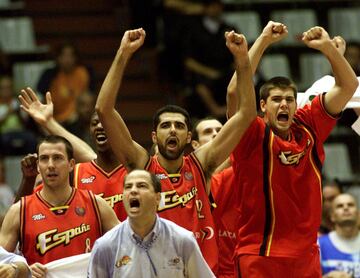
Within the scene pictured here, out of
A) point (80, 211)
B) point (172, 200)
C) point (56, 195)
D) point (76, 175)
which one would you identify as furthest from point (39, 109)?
point (172, 200)

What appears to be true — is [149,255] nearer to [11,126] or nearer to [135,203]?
[135,203]

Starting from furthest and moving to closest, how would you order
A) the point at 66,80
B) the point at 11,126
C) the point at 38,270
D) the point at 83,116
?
the point at 66,80, the point at 11,126, the point at 83,116, the point at 38,270

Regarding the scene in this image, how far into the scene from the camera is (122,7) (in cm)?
1692

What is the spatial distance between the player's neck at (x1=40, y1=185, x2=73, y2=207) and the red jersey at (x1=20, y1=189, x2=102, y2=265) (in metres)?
0.03

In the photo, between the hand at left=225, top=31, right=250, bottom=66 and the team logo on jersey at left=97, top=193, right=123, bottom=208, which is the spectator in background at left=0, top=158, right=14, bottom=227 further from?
the hand at left=225, top=31, right=250, bottom=66

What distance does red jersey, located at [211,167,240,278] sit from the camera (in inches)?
403

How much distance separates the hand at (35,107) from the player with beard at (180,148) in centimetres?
122

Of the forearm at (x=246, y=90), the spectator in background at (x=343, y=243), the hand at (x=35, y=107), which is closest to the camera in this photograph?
the forearm at (x=246, y=90)

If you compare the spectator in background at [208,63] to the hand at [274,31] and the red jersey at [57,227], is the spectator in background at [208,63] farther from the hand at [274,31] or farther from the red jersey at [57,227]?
the red jersey at [57,227]

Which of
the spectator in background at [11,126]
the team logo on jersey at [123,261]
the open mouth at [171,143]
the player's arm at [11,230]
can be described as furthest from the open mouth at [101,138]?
the spectator in background at [11,126]

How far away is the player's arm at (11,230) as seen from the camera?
9.02 m

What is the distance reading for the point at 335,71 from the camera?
9.32 metres

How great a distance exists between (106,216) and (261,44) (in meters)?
1.66

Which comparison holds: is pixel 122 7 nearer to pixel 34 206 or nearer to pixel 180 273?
pixel 34 206
